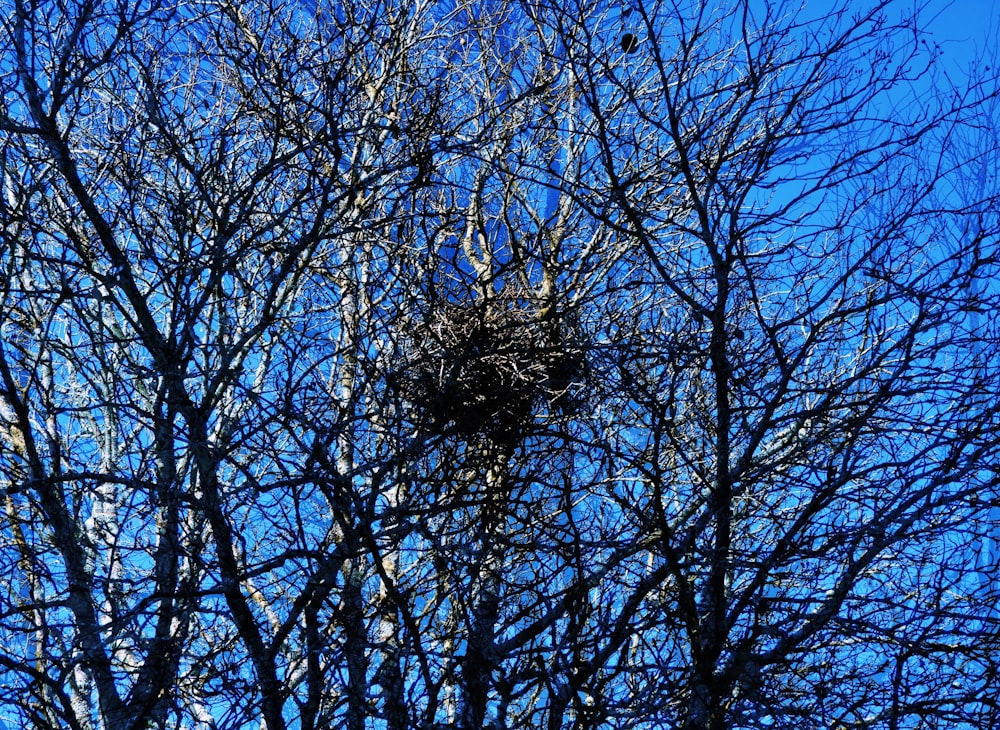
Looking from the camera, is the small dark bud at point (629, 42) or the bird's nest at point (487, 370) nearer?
the small dark bud at point (629, 42)

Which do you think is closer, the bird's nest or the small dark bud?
the small dark bud

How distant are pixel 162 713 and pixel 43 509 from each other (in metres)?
0.95

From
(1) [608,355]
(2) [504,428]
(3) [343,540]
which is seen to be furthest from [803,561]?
(3) [343,540]

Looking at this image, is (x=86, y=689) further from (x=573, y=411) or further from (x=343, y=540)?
(x=573, y=411)

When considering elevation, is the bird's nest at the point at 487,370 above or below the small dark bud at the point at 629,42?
below

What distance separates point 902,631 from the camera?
3.95 meters

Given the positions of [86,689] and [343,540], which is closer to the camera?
[343,540]

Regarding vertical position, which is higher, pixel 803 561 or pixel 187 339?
pixel 187 339

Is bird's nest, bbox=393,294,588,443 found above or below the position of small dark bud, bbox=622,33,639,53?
below

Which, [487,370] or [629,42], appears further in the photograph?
[487,370]

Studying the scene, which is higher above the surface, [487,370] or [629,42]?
[629,42]

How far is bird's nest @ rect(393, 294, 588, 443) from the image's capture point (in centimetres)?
478

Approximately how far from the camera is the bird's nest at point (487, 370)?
478 centimetres

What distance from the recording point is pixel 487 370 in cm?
486
